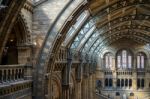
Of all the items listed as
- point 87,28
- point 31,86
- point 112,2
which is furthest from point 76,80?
point 31,86

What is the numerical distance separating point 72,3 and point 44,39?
97.6 inches

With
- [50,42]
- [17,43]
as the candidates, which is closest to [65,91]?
[50,42]

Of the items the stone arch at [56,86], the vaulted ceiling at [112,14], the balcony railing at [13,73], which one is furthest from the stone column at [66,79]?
the balcony railing at [13,73]

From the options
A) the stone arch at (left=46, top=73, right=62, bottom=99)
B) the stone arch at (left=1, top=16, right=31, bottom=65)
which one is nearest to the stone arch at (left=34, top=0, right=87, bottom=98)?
the stone arch at (left=1, top=16, right=31, bottom=65)

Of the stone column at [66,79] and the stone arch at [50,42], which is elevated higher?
the stone arch at [50,42]

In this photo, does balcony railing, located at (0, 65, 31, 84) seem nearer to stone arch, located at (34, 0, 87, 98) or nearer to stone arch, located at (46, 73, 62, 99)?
stone arch, located at (34, 0, 87, 98)

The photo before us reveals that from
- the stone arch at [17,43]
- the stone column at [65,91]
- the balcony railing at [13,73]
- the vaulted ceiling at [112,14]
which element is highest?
the vaulted ceiling at [112,14]

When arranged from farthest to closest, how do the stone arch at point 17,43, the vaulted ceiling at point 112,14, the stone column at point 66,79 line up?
the stone column at point 66,79 → the vaulted ceiling at point 112,14 → the stone arch at point 17,43

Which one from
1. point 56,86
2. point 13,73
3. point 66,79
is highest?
point 13,73

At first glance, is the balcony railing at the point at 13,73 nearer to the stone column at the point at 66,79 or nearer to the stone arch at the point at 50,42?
the stone arch at the point at 50,42

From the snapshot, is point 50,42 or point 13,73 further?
point 50,42

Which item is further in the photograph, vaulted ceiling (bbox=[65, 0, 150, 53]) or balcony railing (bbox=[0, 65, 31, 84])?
vaulted ceiling (bbox=[65, 0, 150, 53])

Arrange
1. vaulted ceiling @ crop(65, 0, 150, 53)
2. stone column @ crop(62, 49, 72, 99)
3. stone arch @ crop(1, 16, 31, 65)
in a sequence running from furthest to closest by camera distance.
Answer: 1. stone column @ crop(62, 49, 72, 99)
2. vaulted ceiling @ crop(65, 0, 150, 53)
3. stone arch @ crop(1, 16, 31, 65)

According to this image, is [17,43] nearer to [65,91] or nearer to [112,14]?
[65,91]
